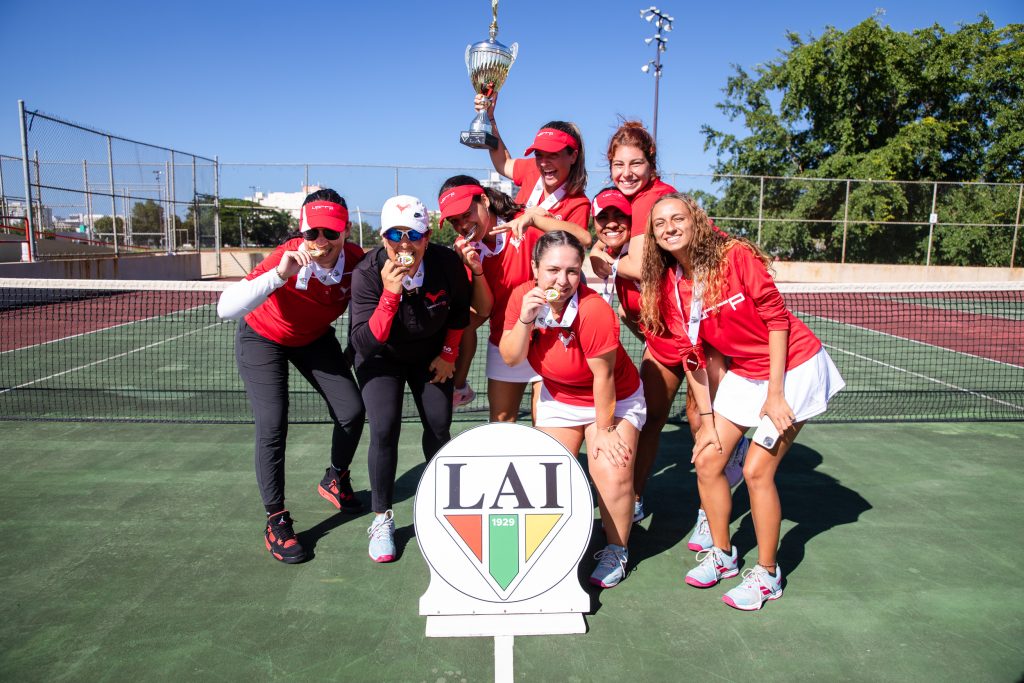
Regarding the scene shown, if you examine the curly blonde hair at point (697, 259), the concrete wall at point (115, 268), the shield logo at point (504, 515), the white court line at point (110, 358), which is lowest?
the white court line at point (110, 358)

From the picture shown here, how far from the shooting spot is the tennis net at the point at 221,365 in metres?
6.62

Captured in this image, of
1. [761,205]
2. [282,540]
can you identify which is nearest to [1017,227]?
[761,205]

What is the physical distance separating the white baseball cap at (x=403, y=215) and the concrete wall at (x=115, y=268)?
13977mm

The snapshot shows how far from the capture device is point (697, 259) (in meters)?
3.37

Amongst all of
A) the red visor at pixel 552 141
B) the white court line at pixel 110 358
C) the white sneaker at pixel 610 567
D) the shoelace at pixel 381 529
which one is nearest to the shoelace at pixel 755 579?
the white sneaker at pixel 610 567

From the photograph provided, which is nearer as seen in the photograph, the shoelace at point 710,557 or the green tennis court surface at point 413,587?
the green tennis court surface at point 413,587

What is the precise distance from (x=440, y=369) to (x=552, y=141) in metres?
1.40

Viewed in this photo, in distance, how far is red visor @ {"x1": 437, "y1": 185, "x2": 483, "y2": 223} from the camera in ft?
11.8

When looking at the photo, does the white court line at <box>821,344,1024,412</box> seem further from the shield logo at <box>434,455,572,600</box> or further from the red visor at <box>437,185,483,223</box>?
the shield logo at <box>434,455,572,600</box>

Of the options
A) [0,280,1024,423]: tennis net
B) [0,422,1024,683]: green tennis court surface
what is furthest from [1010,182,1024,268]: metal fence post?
[0,422,1024,683]: green tennis court surface

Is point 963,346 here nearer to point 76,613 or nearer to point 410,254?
point 410,254

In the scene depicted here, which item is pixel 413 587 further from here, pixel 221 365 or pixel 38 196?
pixel 38 196

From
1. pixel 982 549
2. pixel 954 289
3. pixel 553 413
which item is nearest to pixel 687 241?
pixel 553 413

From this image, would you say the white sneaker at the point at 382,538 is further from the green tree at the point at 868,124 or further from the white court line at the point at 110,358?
the green tree at the point at 868,124
